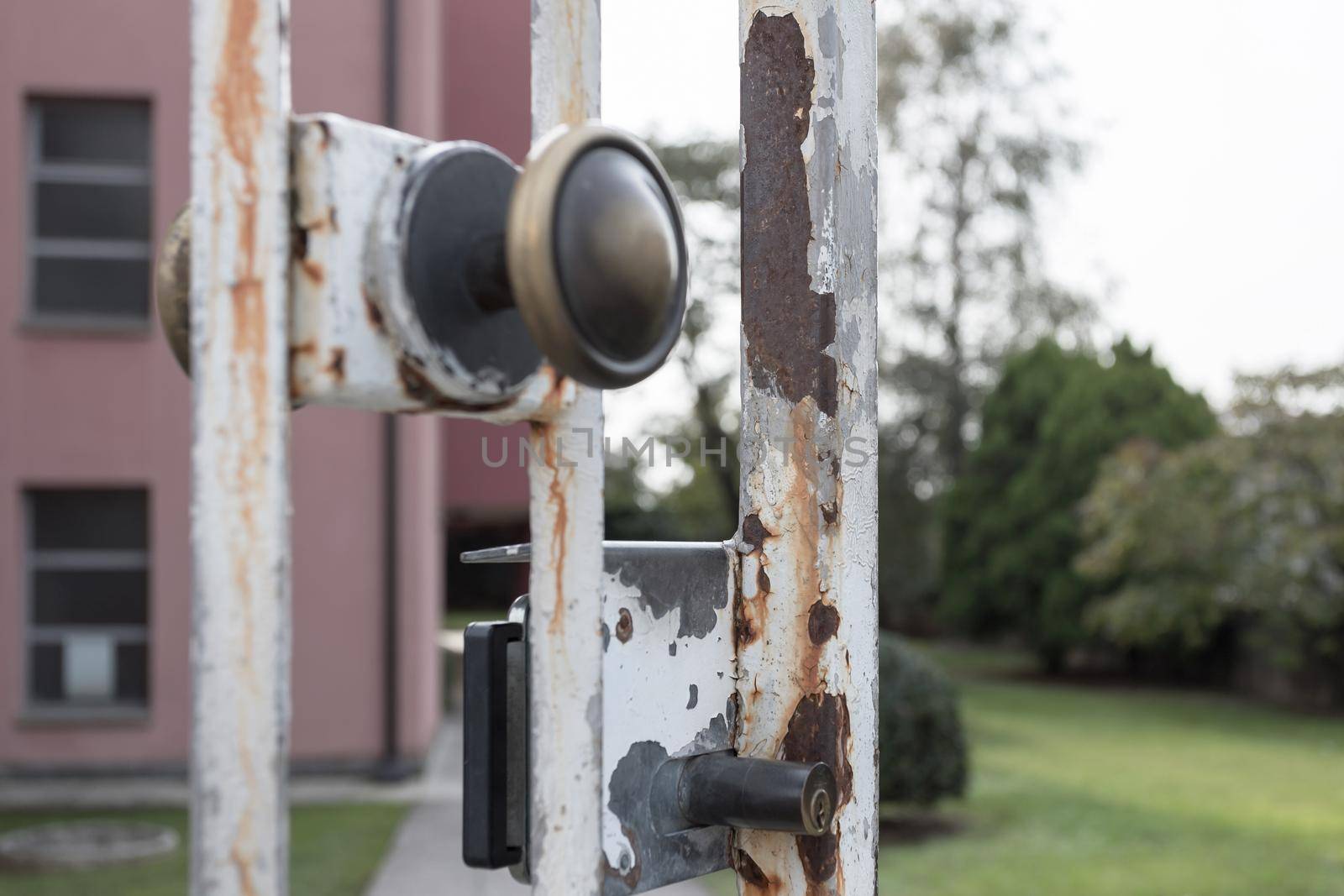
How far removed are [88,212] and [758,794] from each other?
9.70 m

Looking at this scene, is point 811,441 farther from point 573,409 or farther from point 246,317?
point 246,317

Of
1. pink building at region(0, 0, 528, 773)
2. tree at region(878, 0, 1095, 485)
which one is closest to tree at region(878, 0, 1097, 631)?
tree at region(878, 0, 1095, 485)

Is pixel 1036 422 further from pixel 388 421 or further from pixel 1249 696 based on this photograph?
pixel 388 421

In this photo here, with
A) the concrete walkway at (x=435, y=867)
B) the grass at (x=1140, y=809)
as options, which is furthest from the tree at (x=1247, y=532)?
the concrete walkway at (x=435, y=867)

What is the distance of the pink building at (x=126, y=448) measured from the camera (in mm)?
9266

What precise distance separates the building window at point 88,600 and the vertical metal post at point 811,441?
30.4 feet

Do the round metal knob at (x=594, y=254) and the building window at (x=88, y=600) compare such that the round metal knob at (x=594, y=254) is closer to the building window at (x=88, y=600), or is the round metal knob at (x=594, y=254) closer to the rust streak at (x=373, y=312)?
the rust streak at (x=373, y=312)

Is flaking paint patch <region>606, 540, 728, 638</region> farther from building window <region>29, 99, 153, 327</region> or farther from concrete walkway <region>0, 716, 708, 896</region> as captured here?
building window <region>29, 99, 153, 327</region>

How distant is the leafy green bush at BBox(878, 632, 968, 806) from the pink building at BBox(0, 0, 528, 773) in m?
3.52

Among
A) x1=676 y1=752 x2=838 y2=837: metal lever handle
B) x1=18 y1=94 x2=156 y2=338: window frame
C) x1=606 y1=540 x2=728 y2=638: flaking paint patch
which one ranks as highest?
x1=18 y1=94 x2=156 y2=338: window frame

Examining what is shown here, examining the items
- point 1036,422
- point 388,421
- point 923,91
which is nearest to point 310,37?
point 388,421

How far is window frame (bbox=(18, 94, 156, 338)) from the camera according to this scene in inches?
369

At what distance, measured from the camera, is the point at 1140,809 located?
919cm

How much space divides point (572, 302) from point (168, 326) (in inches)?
10.1
